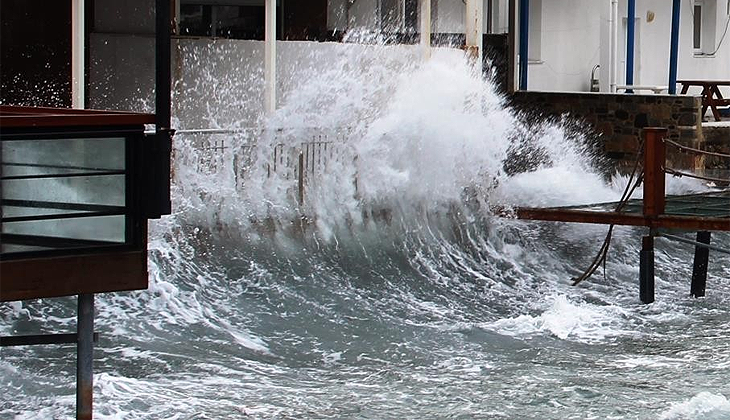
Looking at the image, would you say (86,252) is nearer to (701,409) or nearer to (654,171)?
(701,409)

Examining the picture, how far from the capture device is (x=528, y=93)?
21281 millimetres

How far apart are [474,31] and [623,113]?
3972mm

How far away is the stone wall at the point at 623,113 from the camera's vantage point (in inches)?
782

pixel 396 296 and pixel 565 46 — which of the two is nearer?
pixel 396 296

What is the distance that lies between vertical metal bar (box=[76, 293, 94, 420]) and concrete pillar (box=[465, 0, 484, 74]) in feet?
33.5

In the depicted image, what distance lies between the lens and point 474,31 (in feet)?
57.4

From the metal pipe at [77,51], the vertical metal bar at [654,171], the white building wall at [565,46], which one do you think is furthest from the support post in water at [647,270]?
the white building wall at [565,46]

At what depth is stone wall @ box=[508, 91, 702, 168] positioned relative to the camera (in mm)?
19859

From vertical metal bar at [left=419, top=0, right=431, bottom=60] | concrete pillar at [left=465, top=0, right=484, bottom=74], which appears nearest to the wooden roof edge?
vertical metal bar at [left=419, top=0, right=431, bottom=60]

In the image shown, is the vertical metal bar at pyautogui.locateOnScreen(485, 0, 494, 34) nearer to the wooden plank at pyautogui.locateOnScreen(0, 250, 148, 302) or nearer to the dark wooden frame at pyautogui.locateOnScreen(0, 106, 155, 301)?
the dark wooden frame at pyautogui.locateOnScreen(0, 106, 155, 301)

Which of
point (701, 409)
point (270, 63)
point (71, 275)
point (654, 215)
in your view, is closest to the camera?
point (71, 275)

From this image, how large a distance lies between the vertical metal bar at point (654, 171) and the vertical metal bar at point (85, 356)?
735 cm

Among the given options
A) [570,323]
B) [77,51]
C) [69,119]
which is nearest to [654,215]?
[570,323]

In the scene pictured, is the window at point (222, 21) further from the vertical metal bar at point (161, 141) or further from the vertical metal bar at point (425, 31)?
the vertical metal bar at point (161, 141)
